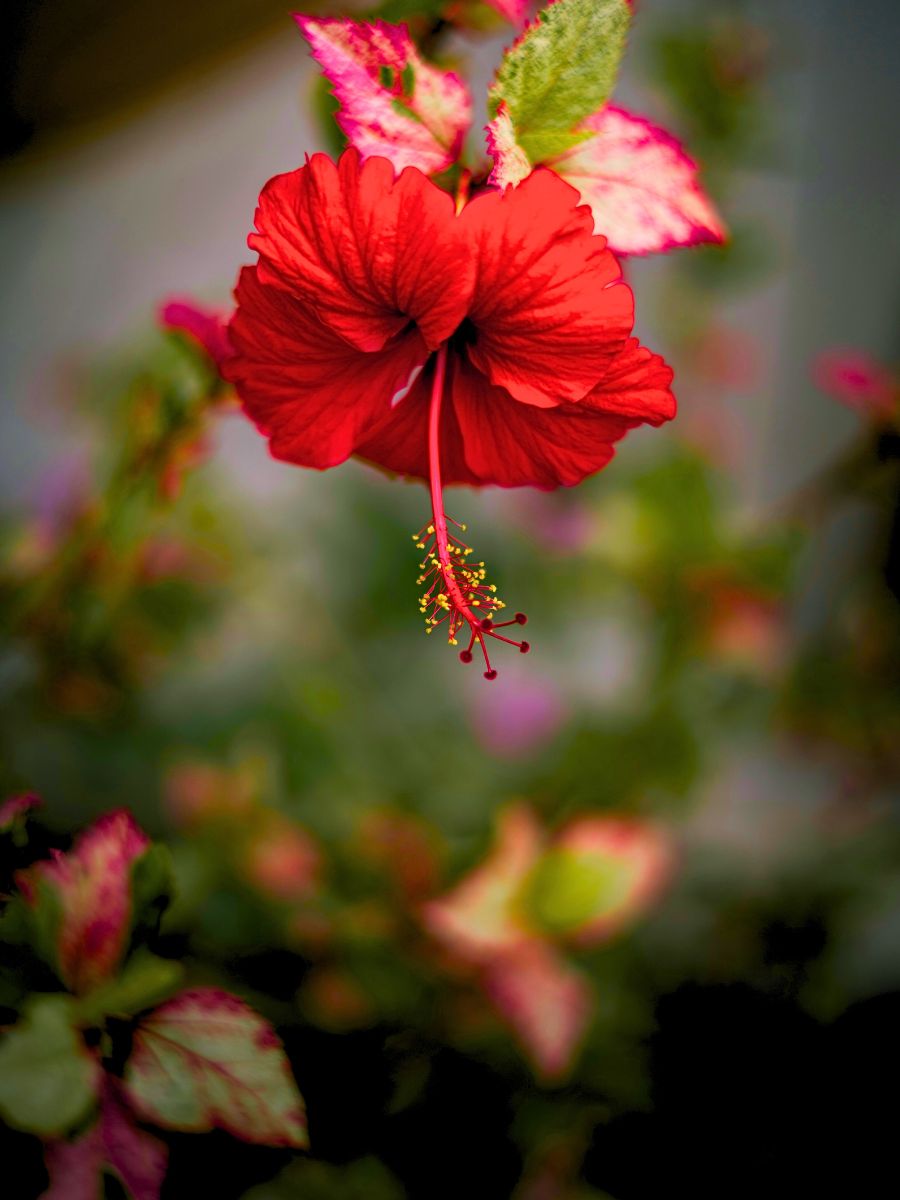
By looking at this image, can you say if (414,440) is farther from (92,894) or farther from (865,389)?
(865,389)

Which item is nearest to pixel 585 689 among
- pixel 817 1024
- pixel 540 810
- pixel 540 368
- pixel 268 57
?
pixel 540 810

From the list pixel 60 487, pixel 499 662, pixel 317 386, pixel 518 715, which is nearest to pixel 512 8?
pixel 317 386

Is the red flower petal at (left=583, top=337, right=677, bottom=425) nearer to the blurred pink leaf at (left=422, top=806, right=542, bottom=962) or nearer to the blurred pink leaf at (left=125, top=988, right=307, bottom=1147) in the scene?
the blurred pink leaf at (left=125, top=988, right=307, bottom=1147)

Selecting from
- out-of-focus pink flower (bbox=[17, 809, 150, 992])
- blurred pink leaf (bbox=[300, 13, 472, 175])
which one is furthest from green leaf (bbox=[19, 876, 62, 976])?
blurred pink leaf (bbox=[300, 13, 472, 175])

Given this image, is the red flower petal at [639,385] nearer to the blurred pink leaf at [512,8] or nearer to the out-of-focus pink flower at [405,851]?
the blurred pink leaf at [512,8]

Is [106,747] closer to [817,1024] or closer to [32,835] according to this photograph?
[32,835]

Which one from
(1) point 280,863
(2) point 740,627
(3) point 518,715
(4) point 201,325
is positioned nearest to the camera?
(4) point 201,325
